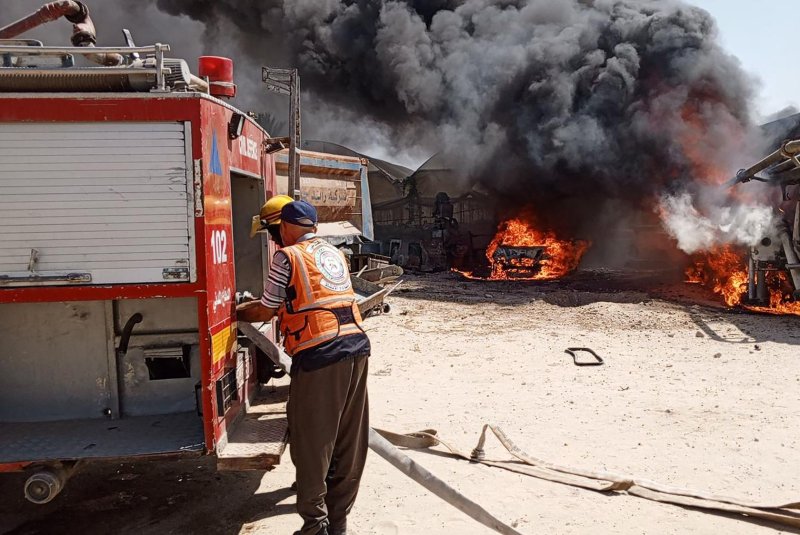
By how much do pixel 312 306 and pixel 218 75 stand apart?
230 centimetres

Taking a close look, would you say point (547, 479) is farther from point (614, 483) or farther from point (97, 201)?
point (97, 201)

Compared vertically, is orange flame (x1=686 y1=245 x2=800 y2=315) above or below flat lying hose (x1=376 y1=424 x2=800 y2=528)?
above

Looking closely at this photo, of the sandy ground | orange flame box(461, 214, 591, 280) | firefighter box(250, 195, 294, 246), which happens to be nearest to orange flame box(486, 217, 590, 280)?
orange flame box(461, 214, 591, 280)

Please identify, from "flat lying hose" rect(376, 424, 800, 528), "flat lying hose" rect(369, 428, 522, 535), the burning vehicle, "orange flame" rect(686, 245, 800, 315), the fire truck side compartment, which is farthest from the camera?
"orange flame" rect(686, 245, 800, 315)

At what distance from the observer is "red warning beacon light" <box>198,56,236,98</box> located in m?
4.46

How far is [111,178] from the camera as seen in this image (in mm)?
3242

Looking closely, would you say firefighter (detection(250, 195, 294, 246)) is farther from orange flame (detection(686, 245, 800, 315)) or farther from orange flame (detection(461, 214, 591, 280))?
orange flame (detection(461, 214, 591, 280))

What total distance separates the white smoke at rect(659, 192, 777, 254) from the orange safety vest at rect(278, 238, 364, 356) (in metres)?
11.2

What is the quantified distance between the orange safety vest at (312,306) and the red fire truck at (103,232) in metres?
0.50

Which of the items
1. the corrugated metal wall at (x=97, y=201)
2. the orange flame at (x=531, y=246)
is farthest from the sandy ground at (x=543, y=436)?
the orange flame at (x=531, y=246)

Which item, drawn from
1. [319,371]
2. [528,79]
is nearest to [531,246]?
[528,79]

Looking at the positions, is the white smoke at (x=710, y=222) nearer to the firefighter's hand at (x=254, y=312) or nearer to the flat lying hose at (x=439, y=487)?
the flat lying hose at (x=439, y=487)

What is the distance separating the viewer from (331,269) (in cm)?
334

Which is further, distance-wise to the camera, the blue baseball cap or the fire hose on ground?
the blue baseball cap
